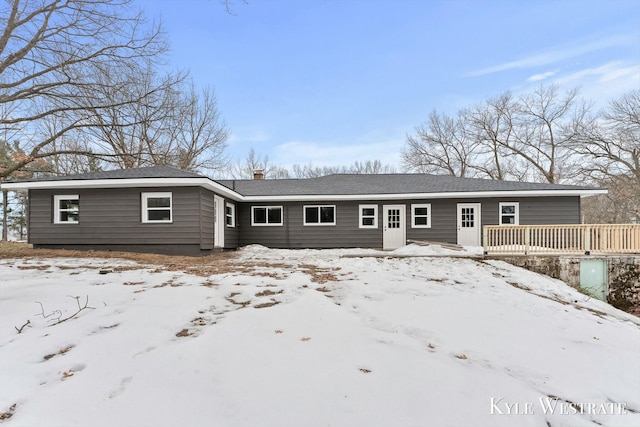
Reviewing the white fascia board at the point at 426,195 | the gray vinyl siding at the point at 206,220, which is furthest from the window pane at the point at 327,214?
the gray vinyl siding at the point at 206,220

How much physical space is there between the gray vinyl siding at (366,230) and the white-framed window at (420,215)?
14cm

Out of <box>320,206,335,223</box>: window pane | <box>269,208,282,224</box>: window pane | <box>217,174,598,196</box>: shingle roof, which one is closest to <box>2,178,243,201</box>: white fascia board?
<box>269,208,282,224</box>: window pane

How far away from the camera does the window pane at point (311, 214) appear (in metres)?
14.3

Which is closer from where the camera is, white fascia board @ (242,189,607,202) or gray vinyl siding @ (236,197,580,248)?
white fascia board @ (242,189,607,202)

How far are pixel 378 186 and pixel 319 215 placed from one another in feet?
10.7

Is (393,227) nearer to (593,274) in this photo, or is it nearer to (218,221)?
(593,274)

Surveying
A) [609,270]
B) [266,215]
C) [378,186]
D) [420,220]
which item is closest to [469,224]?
[420,220]

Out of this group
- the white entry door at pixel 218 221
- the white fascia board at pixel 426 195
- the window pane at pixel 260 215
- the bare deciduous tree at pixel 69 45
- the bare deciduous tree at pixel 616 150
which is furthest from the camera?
the bare deciduous tree at pixel 616 150

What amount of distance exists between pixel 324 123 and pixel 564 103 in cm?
1962

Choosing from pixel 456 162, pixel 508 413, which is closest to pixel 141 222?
pixel 508 413

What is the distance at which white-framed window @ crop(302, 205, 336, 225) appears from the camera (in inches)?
561

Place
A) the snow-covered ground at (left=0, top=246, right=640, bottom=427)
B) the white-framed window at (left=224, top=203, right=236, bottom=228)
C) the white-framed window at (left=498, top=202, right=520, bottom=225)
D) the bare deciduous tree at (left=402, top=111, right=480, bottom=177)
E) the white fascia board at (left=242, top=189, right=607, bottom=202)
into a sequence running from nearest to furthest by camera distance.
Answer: the snow-covered ground at (left=0, top=246, right=640, bottom=427)
the white fascia board at (left=242, top=189, right=607, bottom=202)
the white-framed window at (left=498, top=202, right=520, bottom=225)
the white-framed window at (left=224, top=203, right=236, bottom=228)
the bare deciduous tree at (left=402, top=111, right=480, bottom=177)

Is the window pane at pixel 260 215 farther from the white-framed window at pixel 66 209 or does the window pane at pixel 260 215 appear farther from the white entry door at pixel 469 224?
the white entry door at pixel 469 224

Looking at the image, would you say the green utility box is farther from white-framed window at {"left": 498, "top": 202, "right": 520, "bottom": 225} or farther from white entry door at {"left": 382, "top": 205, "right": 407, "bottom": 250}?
white entry door at {"left": 382, "top": 205, "right": 407, "bottom": 250}
